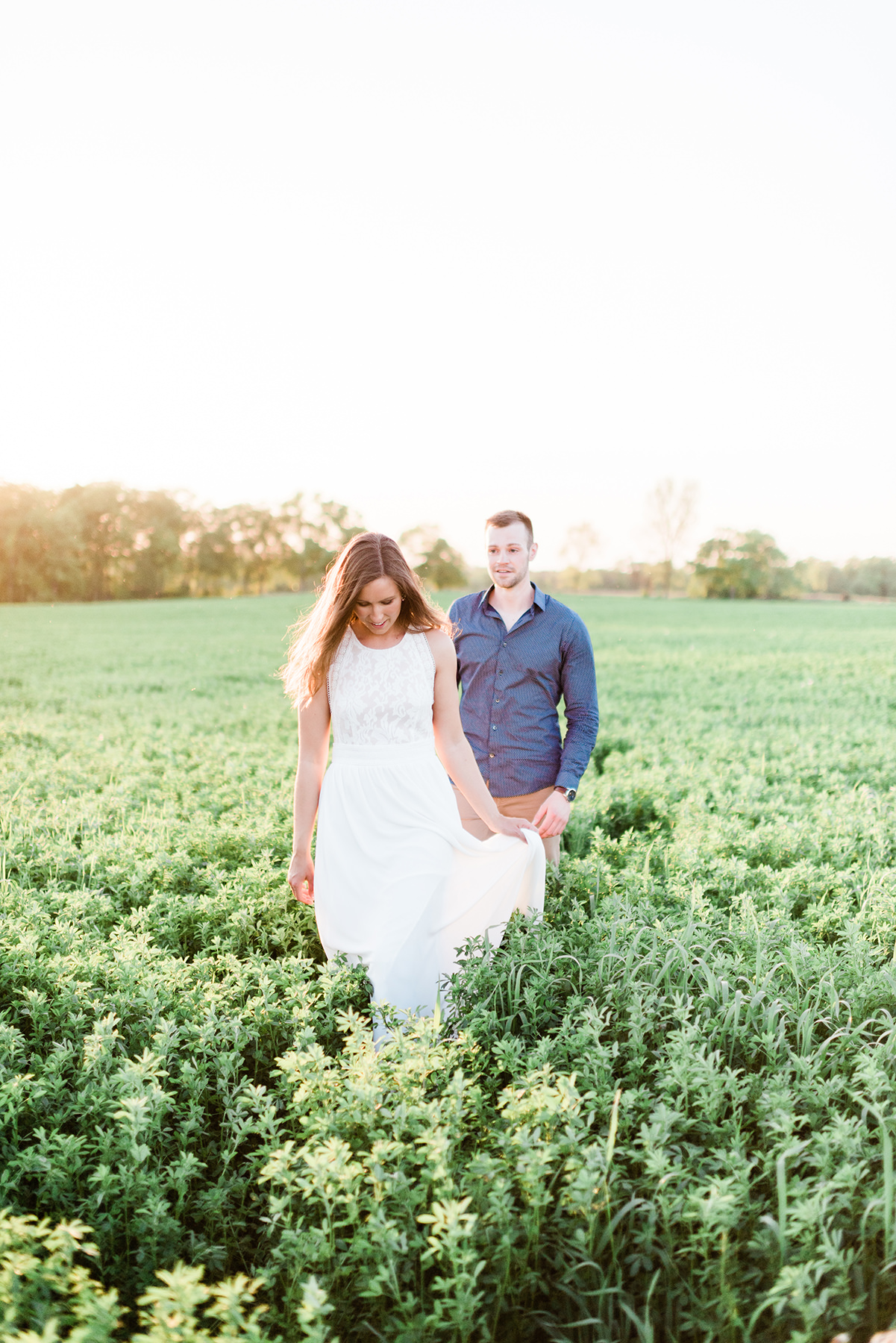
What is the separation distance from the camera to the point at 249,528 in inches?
3812

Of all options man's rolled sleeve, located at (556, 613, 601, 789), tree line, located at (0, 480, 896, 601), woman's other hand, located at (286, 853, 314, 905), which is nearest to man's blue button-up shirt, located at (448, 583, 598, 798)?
man's rolled sleeve, located at (556, 613, 601, 789)

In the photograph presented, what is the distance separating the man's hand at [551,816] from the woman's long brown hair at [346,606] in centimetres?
135

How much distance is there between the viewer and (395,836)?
3791mm

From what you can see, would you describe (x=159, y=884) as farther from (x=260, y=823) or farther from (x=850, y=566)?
(x=850, y=566)

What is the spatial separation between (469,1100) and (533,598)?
3057 mm

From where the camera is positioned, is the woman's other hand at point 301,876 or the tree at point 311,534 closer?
the woman's other hand at point 301,876

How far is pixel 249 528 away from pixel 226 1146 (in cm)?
9850

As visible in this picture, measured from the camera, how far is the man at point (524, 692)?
5.04m

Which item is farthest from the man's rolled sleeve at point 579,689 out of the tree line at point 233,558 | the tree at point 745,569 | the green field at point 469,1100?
the tree at point 745,569

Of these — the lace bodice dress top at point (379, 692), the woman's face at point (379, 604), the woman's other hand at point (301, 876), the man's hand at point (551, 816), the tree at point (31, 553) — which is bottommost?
the woman's other hand at point (301, 876)

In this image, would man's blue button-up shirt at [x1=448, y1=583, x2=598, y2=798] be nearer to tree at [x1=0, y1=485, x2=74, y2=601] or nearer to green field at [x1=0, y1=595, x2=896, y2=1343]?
green field at [x1=0, y1=595, x2=896, y2=1343]

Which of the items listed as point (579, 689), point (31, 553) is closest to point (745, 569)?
point (31, 553)

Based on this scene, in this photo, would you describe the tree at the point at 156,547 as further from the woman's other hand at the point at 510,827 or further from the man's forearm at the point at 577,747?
the woman's other hand at the point at 510,827

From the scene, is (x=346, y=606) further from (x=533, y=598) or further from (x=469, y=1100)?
(x=469, y=1100)
